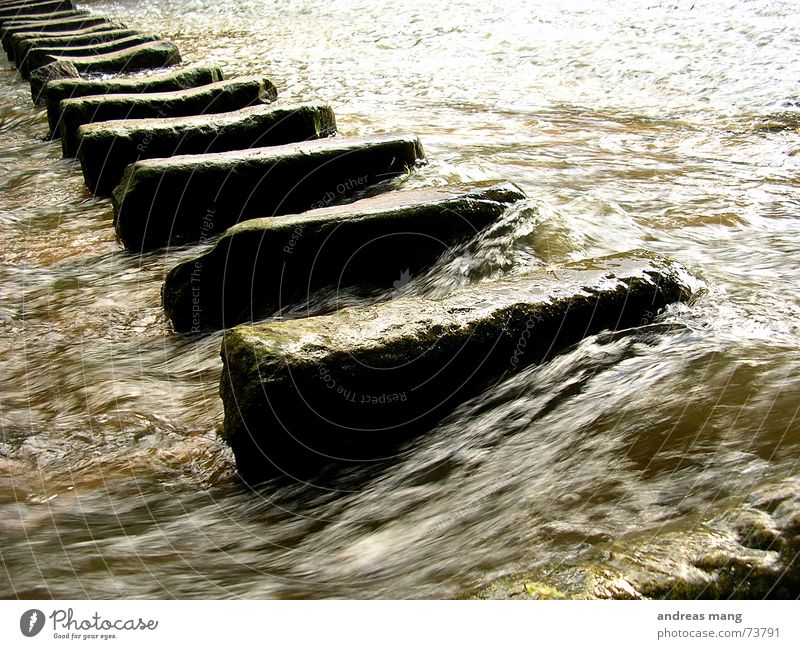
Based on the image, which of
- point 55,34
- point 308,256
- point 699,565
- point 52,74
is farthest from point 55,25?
point 699,565

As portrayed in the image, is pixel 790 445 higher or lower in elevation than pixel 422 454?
higher

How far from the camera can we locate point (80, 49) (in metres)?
7.47

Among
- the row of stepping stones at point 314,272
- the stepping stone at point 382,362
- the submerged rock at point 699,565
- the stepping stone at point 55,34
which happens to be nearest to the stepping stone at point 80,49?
the stepping stone at point 55,34

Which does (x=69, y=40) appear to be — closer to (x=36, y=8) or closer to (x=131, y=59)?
(x=131, y=59)

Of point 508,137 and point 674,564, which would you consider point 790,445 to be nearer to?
point 674,564

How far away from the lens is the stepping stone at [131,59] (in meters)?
6.87

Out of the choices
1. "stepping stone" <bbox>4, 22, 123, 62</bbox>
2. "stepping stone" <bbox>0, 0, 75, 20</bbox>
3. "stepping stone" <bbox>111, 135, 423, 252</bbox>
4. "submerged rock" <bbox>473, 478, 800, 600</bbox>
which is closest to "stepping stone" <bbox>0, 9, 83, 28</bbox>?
"stepping stone" <bbox>0, 0, 75, 20</bbox>

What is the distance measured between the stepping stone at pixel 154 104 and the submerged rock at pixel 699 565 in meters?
4.34

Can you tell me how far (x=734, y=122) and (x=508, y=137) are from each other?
4.87 ft

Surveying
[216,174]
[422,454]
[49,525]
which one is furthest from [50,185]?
[422,454]

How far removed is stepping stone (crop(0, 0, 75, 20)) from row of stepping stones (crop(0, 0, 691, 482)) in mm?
5961

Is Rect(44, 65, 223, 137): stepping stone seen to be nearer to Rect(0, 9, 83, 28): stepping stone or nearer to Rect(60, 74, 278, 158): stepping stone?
Rect(60, 74, 278, 158): stepping stone

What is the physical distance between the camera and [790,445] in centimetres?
191

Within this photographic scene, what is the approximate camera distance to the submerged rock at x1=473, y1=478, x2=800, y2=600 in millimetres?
1489
